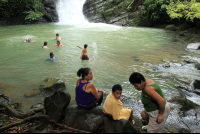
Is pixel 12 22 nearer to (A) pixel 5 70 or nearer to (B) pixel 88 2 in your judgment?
(B) pixel 88 2

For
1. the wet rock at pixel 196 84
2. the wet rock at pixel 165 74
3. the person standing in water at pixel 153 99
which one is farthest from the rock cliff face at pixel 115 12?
the person standing in water at pixel 153 99

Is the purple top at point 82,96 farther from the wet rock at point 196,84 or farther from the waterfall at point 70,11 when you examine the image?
the waterfall at point 70,11

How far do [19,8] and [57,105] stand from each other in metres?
24.6

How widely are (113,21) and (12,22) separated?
49.9 feet

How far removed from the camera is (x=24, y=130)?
9.47 ft

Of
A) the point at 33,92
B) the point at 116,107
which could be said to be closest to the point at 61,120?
the point at 116,107

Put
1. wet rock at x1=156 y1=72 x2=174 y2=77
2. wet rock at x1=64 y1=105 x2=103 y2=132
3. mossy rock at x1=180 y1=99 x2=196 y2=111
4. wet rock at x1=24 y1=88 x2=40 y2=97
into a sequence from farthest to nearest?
1. wet rock at x1=156 y1=72 x2=174 y2=77
2. wet rock at x1=24 y1=88 x2=40 y2=97
3. mossy rock at x1=180 y1=99 x2=196 y2=111
4. wet rock at x1=64 y1=105 x2=103 y2=132

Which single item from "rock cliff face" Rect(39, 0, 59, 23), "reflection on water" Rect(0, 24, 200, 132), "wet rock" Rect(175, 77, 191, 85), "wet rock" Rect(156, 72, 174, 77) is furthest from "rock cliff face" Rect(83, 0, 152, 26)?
"wet rock" Rect(175, 77, 191, 85)

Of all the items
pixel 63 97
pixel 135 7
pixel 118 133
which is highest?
pixel 135 7

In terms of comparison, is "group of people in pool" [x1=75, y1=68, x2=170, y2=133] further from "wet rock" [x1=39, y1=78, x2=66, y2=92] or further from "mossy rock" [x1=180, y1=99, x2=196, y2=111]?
"wet rock" [x1=39, y1=78, x2=66, y2=92]

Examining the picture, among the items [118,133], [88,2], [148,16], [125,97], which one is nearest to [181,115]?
[125,97]

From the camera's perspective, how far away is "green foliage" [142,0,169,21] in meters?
19.9

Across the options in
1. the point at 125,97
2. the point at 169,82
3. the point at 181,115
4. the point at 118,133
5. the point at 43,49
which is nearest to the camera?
the point at 118,133

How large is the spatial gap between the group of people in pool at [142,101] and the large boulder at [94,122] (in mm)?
113
